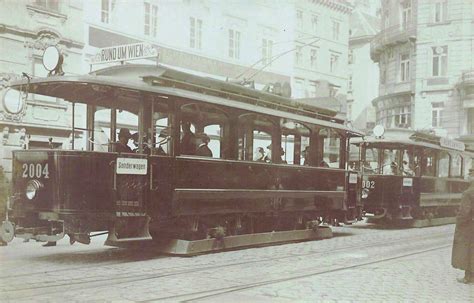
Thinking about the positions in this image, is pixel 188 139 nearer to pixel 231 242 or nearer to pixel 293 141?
pixel 231 242

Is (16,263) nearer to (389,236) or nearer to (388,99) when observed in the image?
(389,236)

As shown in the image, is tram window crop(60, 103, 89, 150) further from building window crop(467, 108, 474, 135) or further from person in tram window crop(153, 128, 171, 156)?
building window crop(467, 108, 474, 135)

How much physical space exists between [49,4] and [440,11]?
34.9 ft

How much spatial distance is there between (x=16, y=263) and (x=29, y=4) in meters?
9.64

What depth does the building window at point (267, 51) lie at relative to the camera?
14359 mm

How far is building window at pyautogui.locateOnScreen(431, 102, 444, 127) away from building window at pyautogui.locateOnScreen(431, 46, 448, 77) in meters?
1.52

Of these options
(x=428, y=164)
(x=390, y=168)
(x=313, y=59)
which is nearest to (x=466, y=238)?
(x=390, y=168)

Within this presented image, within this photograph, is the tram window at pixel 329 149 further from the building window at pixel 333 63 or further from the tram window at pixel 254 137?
the building window at pixel 333 63

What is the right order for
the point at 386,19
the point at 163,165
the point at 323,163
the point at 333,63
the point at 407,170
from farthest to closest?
1. the point at 386,19
2. the point at 333,63
3. the point at 407,170
4. the point at 323,163
5. the point at 163,165

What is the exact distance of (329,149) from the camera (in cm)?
1286

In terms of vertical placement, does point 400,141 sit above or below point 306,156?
above

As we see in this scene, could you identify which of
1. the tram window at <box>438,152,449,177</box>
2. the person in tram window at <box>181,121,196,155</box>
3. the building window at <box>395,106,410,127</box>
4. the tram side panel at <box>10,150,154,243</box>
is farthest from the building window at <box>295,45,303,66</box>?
the building window at <box>395,106,410,127</box>

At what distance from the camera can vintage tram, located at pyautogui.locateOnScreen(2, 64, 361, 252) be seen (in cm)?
811

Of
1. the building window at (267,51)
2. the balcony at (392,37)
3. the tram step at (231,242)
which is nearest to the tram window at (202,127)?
the tram step at (231,242)
